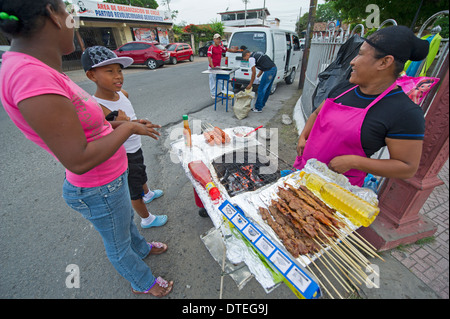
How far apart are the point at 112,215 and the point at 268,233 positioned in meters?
1.23

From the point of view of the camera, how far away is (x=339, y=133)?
5.68 feet

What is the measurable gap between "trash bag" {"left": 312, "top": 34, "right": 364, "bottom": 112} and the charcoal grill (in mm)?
1711

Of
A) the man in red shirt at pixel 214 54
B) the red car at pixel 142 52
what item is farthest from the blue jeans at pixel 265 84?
the red car at pixel 142 52

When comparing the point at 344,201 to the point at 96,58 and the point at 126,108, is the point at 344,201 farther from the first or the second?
the point at 96,58

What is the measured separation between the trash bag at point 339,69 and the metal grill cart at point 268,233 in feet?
6.89

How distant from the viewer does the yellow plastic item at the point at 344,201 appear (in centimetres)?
140

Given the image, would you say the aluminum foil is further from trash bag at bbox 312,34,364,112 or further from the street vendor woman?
trash bag at bbox 312,34,364,112

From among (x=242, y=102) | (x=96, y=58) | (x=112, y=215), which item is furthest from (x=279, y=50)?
(x=112, y=215)

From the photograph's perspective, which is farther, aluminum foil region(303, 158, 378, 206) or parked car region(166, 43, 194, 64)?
parked car region(166, 43, 194, 64)

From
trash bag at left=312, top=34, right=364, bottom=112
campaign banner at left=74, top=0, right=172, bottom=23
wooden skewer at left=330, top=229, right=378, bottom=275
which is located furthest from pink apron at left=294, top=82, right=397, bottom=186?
campaign banner at left=74, top=0, right=172, bottom=23

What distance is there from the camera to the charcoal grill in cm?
206

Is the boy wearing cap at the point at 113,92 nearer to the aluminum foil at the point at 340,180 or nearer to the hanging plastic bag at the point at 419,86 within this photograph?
the aluminum foil at the point at 340,180
